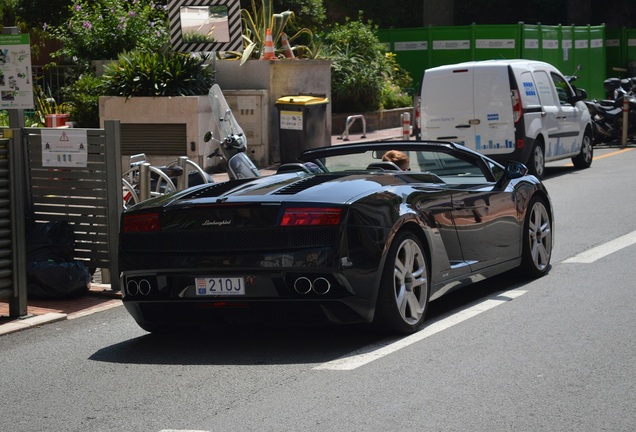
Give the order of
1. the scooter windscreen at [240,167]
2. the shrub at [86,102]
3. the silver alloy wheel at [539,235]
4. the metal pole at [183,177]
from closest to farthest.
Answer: the silver alloy wheel at [539,235]
the scooter windscreen at [240,167]
the metal pole at [183,177]
the shrub at [86,102]

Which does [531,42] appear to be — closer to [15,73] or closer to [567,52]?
[567,52]

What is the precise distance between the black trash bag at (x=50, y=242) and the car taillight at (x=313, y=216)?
3139 millimetres

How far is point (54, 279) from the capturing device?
945 centimetres

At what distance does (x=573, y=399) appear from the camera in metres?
5.93

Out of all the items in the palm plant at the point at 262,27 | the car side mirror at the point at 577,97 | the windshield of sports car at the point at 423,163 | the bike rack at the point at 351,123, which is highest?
the palm plant at the point at 262,27

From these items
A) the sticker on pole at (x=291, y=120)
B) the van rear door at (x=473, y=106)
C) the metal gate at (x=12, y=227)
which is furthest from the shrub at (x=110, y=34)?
the metal gate at (x=12, y=227)

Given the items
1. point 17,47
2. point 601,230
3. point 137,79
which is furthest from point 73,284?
point 137,79

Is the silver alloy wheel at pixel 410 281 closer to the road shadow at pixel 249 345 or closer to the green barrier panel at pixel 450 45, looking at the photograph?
the road shadow at pixel 249 345

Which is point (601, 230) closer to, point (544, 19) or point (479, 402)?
point (479, 402)

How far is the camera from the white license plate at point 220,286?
23.4ft

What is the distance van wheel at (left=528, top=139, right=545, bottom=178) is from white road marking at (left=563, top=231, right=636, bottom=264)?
21.6 ft

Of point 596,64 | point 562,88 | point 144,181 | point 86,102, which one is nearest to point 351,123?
point 562,88

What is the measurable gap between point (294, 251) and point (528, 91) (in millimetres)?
12367

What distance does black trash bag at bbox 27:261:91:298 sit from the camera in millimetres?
9453
